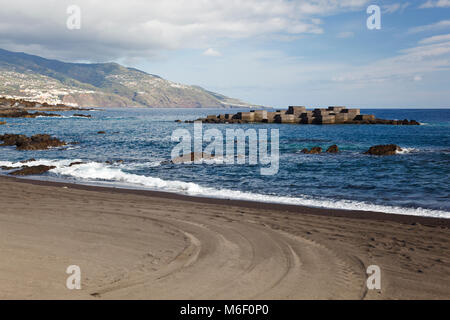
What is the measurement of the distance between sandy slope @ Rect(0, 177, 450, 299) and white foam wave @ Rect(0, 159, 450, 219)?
1.55m

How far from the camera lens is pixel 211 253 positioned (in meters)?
6.81

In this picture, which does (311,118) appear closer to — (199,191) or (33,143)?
(33,143)

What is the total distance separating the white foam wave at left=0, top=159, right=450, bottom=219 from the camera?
11.5 meters

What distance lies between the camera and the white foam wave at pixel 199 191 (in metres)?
11.5

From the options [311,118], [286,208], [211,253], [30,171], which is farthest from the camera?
[311,118]

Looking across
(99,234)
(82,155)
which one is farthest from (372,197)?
(82,155)

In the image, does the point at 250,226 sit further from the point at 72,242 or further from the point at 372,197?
the point at 372,197

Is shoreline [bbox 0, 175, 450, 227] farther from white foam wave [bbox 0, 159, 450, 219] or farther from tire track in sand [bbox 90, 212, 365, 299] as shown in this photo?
tire track in sand [bbox 90, 212, 365, 299]

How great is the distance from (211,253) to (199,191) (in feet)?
25.9

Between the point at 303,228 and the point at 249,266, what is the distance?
2992 mm

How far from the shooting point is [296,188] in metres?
15.3

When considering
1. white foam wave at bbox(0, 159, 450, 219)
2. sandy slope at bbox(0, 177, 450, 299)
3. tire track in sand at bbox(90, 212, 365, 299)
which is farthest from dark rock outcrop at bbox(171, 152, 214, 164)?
tire track in sand at bbox(90, 212, 365, 299)

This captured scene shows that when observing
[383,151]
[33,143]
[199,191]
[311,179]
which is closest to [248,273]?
[199,191]

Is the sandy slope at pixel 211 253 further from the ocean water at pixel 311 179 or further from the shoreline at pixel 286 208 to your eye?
the ocean water at pixel 311 179
